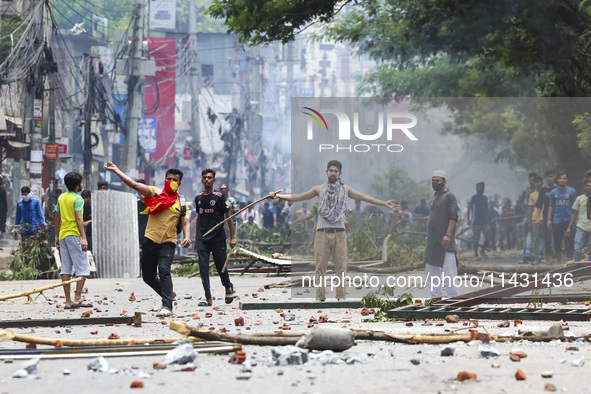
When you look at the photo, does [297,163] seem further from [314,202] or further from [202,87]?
[202,87]

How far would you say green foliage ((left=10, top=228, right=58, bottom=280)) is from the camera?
58.4 feet

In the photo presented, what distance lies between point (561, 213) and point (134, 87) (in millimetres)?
27787

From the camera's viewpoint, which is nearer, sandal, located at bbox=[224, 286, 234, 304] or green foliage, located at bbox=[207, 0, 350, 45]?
sandal, located at bbox=[224, 286, 234, 304]

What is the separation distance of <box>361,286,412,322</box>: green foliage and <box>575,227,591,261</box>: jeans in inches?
94.1

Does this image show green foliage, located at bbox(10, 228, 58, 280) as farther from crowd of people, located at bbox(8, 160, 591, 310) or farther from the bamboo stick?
the bamboo stick

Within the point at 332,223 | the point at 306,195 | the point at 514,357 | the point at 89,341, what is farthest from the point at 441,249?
the point at 89,341

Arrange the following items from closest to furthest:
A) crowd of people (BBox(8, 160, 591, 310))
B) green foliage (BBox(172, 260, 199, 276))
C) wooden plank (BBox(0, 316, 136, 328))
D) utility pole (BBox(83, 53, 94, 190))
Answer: wooden plank (BBox(0, 316, 136, 328)) < crowd of people (BBox(8, 160, 591, 310)) < green foliage (BBox(172, 260, 199, 276)) < utility pole (BBox(83, 53, 94, 190))

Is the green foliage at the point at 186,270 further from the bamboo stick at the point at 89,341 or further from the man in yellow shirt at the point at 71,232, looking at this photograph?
the bamboo stick at the point at 89,341

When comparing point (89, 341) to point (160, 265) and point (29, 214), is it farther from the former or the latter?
point (29, 214)

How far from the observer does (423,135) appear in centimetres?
1246

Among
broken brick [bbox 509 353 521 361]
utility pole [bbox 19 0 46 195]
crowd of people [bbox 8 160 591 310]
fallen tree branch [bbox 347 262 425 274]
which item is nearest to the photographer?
broken brick [bbox 509 353 521 361]

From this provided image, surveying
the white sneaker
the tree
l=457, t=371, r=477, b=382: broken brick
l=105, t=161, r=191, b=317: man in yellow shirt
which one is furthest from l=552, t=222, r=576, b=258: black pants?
l=457, t=371, r=477, b=382: broken brick

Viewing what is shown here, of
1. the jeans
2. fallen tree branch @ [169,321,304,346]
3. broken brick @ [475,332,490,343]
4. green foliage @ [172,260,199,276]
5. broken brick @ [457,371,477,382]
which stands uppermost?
the jeans

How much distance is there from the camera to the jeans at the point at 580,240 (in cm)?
1286
